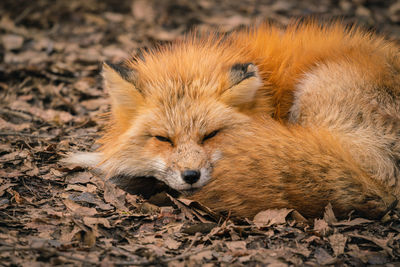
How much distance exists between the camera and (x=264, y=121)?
3000 millimetres

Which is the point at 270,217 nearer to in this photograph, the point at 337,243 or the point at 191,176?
the point at 337,243

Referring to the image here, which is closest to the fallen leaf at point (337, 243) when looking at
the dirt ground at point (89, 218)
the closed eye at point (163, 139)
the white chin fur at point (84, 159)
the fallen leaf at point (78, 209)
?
the dirt ground at point (89, 218)

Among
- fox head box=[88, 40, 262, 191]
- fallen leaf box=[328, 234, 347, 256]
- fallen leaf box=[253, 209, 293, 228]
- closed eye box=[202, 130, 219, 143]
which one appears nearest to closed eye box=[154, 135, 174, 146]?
fox head box=[88, 40, 262, 191]

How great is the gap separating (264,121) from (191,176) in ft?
2.38

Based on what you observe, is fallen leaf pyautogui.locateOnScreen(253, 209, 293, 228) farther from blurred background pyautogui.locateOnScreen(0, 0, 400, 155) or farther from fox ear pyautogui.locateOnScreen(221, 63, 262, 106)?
blurred background pyautogui.locateOnScreen(0, 0, 400, 155)

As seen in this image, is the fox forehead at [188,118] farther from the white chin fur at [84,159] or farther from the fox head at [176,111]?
the white chin fur at [84,159]

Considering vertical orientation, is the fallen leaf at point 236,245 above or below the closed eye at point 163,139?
below

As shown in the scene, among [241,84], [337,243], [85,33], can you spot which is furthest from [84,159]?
[85,33]

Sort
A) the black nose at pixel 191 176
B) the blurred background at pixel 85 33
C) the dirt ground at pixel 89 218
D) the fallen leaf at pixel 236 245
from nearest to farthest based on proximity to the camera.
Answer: the dirt ground at pixel 89 218
the fallen leaf at pixel 236 245
the black nose at pixel 191 176
the blurred background at pixel 85 33

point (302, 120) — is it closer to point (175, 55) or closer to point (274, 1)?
point (175, 55)

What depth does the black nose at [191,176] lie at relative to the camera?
9.13 feet

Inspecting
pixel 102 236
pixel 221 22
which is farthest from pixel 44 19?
pixel 102 236

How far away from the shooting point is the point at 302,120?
3.24 m

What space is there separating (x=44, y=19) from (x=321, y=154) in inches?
250
